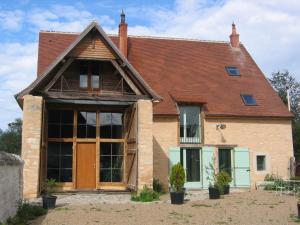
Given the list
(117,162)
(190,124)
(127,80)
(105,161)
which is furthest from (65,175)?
(190,124)

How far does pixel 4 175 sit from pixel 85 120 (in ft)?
30.0

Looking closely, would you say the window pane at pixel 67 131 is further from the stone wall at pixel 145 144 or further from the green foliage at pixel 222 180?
the green foliage at pixel 222 180

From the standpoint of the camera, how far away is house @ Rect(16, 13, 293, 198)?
17016 mm

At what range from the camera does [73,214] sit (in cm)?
1197

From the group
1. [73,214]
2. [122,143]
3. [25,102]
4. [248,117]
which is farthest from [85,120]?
[248,117]

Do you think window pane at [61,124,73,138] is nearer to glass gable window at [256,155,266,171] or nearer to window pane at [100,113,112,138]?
window pane at [100,113,112,138]

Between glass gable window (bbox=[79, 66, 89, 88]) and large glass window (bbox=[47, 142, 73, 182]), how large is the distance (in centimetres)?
263

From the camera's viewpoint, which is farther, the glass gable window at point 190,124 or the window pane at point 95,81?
the glass gable window at point 190,124

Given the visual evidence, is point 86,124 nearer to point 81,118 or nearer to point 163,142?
point 81,118

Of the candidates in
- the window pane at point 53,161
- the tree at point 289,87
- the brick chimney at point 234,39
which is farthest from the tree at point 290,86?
the window pane at point 53,161

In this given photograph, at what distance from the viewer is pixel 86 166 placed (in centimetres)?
1819

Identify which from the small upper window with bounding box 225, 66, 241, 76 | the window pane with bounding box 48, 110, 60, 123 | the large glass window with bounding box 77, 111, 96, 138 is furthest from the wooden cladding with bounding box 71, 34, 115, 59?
the small upper window with bounding box 225, 66, 241, 76

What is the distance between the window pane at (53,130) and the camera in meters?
18.3

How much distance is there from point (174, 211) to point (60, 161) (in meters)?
7.25
